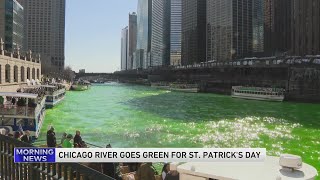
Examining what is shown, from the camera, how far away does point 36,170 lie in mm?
9516

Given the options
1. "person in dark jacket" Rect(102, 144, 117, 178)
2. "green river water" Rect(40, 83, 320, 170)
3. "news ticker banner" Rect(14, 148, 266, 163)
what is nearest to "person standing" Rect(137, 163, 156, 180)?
"person in dark jacket" Rect(102, 144, 117, 178)

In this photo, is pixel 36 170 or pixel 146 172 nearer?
pixel 36 170

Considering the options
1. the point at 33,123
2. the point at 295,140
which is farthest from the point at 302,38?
the point at 33,123

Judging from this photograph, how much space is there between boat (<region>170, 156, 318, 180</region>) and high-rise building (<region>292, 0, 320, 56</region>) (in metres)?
145

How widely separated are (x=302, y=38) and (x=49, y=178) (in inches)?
6349

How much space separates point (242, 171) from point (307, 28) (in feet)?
505

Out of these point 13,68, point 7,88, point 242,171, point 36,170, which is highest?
point 13,68

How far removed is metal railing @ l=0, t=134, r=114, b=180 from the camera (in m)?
7.75

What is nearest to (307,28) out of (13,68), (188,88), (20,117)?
(188,88)

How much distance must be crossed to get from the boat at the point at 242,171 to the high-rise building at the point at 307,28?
14504cm

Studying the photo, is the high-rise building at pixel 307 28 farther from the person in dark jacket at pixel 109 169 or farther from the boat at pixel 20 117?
the person in dark jacket at pixel 109 169

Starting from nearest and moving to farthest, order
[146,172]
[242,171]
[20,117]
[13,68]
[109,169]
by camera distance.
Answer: [242,171] < [146,172] < [109,169] < [20,117] < [13,68]

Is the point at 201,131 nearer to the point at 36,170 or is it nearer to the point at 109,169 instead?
the point at 109,169

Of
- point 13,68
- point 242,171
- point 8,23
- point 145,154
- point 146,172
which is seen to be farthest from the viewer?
point 8,23
